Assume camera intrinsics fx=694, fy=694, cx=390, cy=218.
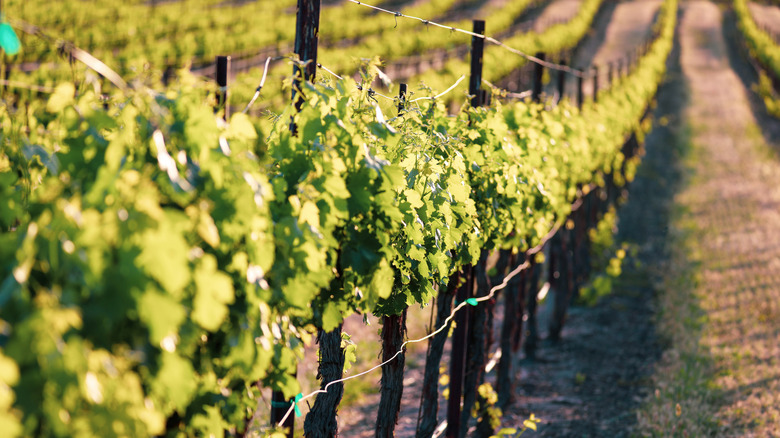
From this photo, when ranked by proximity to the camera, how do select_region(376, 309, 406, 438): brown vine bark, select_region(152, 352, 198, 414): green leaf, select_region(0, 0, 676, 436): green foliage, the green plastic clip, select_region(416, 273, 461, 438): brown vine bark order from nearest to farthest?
select_region(0, 0, 676, 436): green foliage, select_region(152, 352, 198, 414): green leaf, the green plastic clip, select_region(376, 309, 406, 438): brown vine bark, select_region(416, 273, 461, 438): brown vine bark

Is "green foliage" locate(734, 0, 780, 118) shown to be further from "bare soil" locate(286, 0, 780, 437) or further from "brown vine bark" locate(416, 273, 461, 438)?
"brown vine bark" locate(416, 273, 461, 438)

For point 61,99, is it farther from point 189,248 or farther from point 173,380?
point 173,380

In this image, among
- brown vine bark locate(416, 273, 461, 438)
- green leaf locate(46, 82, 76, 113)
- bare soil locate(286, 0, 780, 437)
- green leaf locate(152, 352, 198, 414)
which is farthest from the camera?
bare soil locate(286, 0, 780, 437)

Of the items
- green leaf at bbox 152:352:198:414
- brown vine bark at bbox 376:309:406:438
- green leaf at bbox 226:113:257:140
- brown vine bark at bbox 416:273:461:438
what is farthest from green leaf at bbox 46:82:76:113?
brown vine bark at bbox 416:273:461:438

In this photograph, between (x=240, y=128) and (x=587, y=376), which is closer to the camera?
(x=240, y=128)

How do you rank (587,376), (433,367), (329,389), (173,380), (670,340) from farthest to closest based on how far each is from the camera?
(670,340)
(587,376)
(433,367)
(329,389)
(173,380)

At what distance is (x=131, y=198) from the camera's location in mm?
1772

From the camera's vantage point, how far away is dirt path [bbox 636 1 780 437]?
6.59m

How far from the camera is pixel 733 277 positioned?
10.6 metres

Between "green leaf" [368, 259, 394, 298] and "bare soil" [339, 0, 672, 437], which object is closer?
"green leaf" [368, 259, 394, 298]

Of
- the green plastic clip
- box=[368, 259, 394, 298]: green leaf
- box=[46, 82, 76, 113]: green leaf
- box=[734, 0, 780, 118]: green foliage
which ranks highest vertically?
box=[734, 0, 780, 118]: green foliage

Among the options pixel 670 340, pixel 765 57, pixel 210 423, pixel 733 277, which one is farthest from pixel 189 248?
pixel 765 57

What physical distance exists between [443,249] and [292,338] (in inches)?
48.7

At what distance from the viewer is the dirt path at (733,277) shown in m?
6.59
